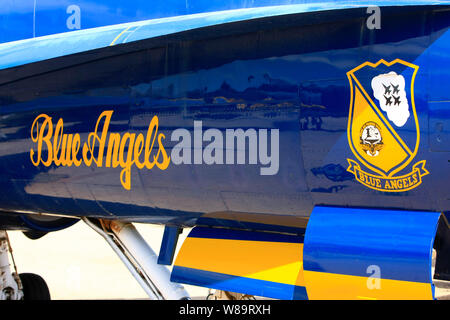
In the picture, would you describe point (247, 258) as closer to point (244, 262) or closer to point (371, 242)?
point (244, 262)

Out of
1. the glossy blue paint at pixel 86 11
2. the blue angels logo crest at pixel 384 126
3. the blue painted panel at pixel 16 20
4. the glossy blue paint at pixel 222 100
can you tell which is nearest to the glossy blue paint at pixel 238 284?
the glossy blue paint at pixel 222 100

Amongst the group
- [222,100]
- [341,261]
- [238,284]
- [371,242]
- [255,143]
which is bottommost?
[238,284]

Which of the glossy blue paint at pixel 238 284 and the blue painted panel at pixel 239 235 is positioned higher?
the blue painted panel at pixel 239 235

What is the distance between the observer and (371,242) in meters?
3.86

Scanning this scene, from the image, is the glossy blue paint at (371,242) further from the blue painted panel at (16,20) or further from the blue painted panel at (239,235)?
the blue painted panel at (16,20)

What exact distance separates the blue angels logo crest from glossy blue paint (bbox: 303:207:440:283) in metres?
0.22

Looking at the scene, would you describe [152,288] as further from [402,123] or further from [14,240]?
[14,240]

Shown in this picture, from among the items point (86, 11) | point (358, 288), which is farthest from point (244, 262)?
point (86, 11)

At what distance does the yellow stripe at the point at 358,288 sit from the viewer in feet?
12.2

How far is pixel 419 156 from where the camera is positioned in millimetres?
3852

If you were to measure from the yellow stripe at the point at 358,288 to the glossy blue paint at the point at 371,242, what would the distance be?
1.6 inches

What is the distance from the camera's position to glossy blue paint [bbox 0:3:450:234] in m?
3.95

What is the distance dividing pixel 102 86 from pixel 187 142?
1.02m

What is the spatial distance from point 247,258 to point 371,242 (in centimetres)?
124
